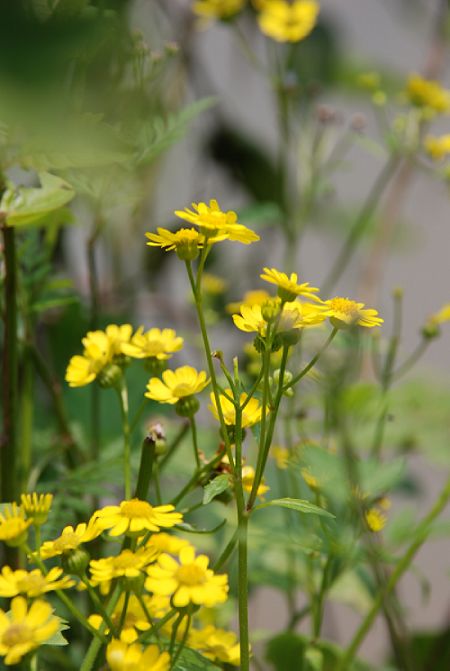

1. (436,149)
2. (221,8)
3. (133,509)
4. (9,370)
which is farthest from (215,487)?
(221,8)

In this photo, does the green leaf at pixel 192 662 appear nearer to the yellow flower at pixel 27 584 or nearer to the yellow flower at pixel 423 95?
the yellow flower at pixel 27 584

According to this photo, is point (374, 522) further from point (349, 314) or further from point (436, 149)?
point (436, 149)

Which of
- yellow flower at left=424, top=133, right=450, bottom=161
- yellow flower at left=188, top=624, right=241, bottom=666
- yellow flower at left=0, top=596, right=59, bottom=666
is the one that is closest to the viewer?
yellow flower at left=0, top=596, right=59, bottom=666

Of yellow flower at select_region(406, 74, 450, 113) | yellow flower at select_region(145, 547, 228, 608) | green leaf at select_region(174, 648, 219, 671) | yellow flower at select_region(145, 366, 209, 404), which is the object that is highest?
yellow flower at select_region(406, 74, 450, 113)

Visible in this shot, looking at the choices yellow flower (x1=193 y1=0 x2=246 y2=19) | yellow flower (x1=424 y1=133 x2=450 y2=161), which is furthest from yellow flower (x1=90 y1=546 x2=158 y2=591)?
yellow flower (x1=193 y1=0 x2=246 y2=19)

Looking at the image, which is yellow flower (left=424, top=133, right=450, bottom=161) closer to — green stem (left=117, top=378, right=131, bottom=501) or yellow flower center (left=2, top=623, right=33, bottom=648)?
green stem (left=117, top=378, right=131, bottom=501)

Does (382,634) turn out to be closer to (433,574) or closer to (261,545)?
(433,574)

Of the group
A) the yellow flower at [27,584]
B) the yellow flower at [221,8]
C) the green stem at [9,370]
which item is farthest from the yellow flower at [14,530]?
the yellow flower at [221,8]
